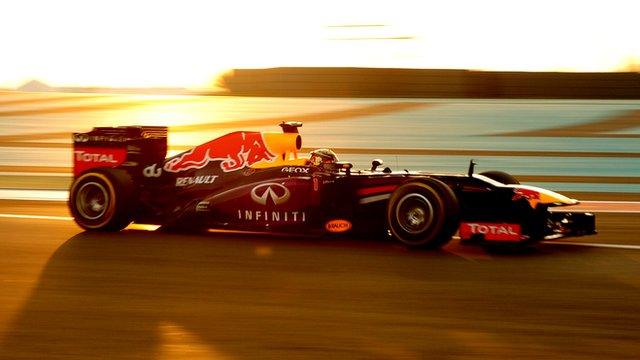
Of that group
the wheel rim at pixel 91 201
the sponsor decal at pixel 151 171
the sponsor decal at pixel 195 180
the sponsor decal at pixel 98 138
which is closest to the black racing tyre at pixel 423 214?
the sponsor decal at pixel 195 180

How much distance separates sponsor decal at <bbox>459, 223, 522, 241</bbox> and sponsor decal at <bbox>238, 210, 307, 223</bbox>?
1393 millimetres

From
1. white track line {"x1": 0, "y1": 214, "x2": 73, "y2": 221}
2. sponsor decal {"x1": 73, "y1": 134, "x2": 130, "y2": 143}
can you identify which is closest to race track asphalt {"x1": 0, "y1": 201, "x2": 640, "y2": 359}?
sponsor decal {"x1": 73, "y1": 134, "x2": 130, "y2": 143}

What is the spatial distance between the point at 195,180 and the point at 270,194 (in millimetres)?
910

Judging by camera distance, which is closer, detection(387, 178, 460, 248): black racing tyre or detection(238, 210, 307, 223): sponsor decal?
detection(387, 178, 460, 248): black racing tyre

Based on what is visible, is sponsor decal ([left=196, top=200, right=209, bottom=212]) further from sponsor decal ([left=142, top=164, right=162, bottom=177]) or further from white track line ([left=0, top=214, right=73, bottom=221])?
white track line ([left=0, top=214, right=73, bottom=221])

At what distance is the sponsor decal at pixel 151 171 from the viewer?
28.0ft

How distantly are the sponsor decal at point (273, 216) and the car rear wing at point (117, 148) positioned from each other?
1.22m

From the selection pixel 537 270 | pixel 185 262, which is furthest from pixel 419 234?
pixel 185 262

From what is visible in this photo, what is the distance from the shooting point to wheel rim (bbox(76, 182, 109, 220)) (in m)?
8.38

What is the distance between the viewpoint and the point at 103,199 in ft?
27.5

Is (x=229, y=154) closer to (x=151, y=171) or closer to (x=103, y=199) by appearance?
(x=151, y=171)

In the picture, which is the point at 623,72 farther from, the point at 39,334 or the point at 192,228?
the point at 39,334

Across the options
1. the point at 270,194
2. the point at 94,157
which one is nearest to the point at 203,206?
the point at 270,194

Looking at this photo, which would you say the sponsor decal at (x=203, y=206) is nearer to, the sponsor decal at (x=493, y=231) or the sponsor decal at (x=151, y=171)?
the sponsor decal at (x=151, y=171)
